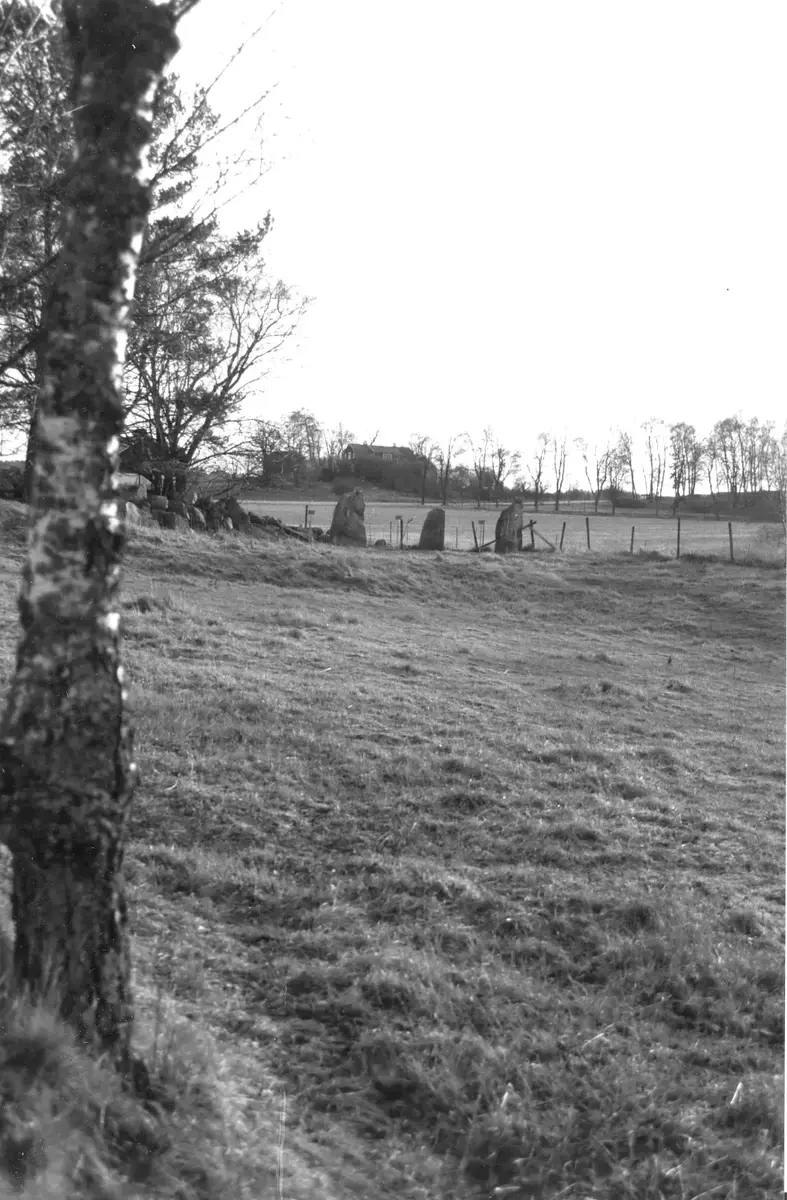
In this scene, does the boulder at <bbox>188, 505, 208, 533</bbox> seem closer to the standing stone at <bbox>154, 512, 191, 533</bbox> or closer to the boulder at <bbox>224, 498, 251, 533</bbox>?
the standing stone at <bbox>154, 512, 191, 533</bbox>

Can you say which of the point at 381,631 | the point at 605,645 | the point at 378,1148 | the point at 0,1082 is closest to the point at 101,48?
Answer: the point at 0,1082

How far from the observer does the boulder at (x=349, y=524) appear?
29.4m

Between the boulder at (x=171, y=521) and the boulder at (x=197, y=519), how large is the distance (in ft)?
2.73

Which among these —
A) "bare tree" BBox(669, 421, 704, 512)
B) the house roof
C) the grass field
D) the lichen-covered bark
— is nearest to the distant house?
the house roof

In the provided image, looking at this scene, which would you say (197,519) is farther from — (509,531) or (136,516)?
(509,531)

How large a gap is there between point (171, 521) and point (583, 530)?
2882cm

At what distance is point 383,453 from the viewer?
6128 centimetres

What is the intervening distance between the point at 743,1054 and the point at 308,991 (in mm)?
1869

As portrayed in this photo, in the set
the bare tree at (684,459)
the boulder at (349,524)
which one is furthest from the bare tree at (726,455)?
the boulder at (349,524)

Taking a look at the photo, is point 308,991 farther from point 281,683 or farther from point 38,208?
point 281,683

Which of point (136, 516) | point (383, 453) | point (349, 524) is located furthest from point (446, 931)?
point (383, 453)

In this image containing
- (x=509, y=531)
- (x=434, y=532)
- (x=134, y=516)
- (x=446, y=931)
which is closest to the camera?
(x=446, y=931)

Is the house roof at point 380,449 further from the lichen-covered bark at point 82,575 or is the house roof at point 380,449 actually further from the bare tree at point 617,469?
the lichen-covered bark at point 82,575

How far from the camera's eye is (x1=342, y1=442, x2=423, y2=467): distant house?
194 ft
